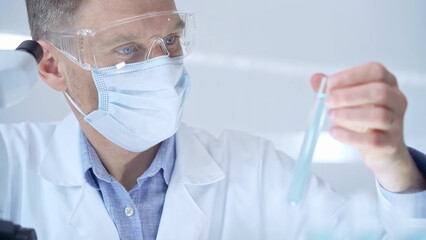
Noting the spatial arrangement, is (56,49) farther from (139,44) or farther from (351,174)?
(351,174)

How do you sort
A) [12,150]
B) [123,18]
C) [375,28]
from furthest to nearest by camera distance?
1. [375,28]
2. [12,150]
3. [123,18]

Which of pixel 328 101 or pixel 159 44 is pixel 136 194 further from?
pixel 328 101

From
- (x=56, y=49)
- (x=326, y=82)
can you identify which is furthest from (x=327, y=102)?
(x=56, y=49)

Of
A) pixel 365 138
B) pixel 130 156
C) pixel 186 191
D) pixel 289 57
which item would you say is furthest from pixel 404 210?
pixel 289 57

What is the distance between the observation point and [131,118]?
123 cm

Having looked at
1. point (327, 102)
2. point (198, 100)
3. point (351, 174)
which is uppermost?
Answer: point (327, 102)

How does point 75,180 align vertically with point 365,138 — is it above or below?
below

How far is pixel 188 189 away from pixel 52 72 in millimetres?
401

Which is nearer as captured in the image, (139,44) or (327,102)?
(327,102)

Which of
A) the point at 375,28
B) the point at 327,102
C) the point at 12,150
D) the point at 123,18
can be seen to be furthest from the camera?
the point at 375,28

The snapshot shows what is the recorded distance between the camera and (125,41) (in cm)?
120

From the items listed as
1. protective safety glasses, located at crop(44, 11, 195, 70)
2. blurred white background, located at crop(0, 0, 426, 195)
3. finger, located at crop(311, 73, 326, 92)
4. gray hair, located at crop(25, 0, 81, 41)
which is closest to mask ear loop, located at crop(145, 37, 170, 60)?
protective safety glasses, located at crop(44, 11, 195, 70)

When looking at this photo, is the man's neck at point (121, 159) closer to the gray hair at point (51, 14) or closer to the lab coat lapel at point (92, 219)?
the lab coat lapel at point (92, 219)

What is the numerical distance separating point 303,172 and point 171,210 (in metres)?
0.51
